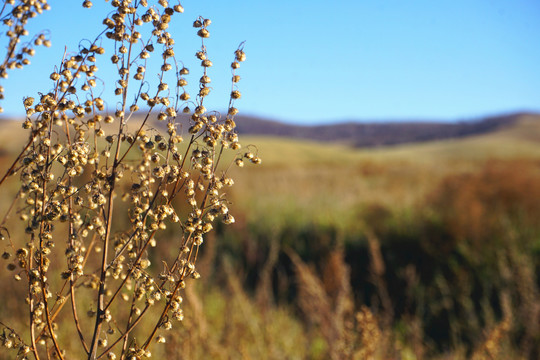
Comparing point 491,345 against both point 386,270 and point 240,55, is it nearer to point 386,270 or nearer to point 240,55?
point 240,55

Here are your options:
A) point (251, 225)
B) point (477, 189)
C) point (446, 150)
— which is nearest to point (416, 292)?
point (477, 189)

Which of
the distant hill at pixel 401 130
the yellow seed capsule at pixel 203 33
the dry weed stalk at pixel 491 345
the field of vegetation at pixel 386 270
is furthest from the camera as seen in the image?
the distant hill at pixel 401 130

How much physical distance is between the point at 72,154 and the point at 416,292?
18.7 ft

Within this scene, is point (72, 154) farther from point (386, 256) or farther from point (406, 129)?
point (406, 129)

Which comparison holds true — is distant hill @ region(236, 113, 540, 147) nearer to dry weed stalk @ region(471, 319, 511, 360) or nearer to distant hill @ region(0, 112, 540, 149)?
distant hill @ region(0, 112, 540, 149)

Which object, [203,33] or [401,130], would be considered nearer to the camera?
[203,33]

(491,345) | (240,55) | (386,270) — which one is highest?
(240,55)

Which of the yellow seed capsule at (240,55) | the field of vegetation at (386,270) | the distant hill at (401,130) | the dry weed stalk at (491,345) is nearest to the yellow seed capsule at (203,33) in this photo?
the yellow seed capsule at (240,55)

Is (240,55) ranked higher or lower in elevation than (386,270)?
higher

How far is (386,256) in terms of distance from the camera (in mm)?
7160

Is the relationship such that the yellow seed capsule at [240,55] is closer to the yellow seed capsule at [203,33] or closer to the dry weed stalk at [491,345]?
the yellow seed capsule at [203,33]

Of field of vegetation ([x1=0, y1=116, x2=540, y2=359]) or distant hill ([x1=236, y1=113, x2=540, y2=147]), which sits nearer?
field of vegetation ([x1=0, y1=116, x2=540, y2=359])

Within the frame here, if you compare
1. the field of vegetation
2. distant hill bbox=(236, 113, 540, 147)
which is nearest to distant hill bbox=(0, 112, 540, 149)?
distant hill bbox=(236, 113, 540, 147)

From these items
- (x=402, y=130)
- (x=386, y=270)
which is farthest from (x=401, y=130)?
(x=386, y=270)
